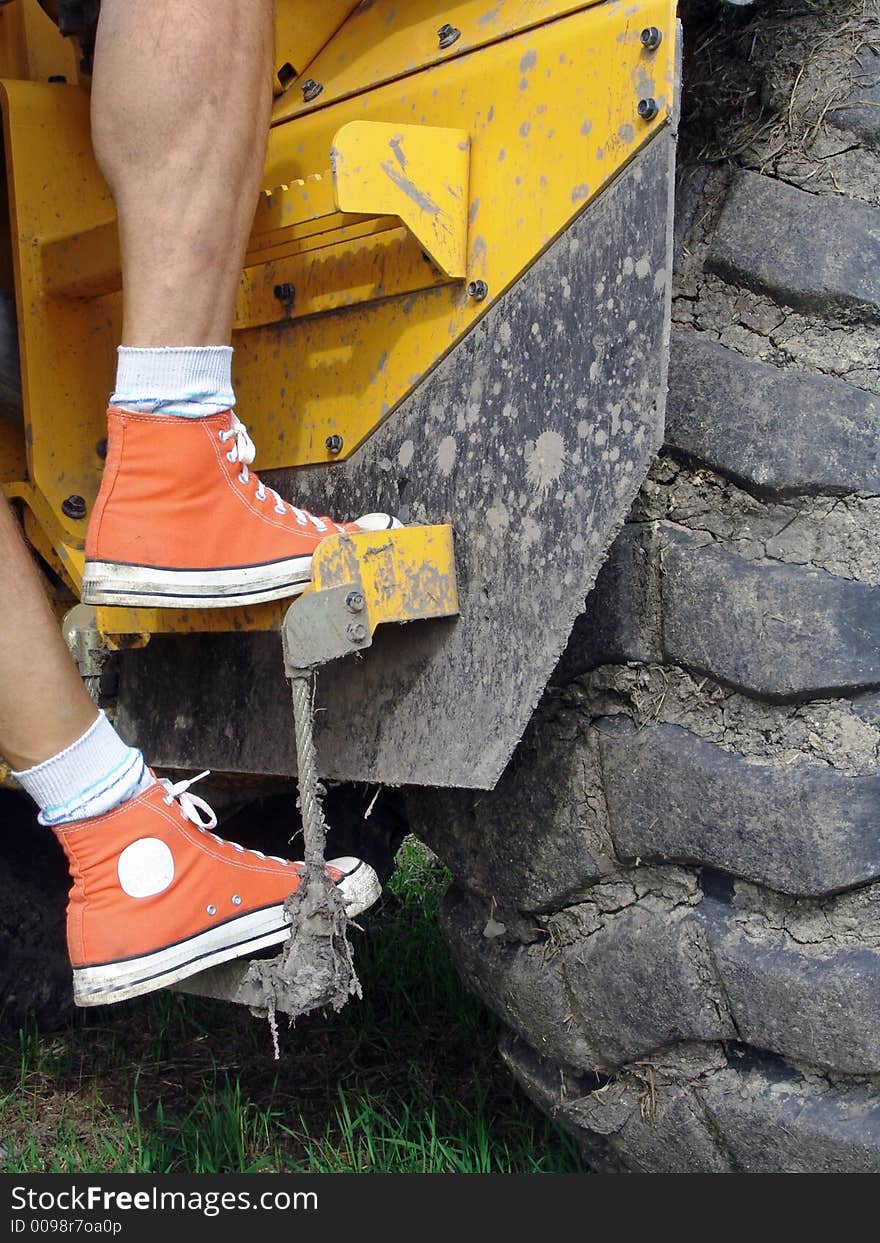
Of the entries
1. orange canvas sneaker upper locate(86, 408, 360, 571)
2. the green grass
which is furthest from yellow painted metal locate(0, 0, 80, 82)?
the green grass

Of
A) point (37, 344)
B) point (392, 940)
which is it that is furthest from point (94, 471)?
point (392, 940)

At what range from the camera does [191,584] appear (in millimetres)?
1312

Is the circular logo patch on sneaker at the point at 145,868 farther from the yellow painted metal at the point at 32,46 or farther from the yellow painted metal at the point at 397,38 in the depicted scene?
the yellow painted metal at the point at 32,46

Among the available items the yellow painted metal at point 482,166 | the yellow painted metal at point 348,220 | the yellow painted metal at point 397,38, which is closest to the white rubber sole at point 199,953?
the yellow painted metal at point 348,220

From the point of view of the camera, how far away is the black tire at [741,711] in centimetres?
126

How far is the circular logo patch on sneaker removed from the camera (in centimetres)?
137

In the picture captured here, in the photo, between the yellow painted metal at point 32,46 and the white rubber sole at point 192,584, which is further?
the yellow painted metal at point 32,46

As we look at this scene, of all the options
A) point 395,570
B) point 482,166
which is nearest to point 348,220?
point 482,166

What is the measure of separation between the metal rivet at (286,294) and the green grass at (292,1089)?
1073 mm

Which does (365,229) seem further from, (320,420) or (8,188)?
(8,188)

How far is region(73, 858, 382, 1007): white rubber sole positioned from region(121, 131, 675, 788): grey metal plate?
0.41ft

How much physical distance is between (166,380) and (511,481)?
0.34 metres

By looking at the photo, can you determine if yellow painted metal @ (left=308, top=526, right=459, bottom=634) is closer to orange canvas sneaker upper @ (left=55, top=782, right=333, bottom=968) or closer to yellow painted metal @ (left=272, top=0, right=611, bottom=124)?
orange canvas sneaker upper @ (left=55, top=782, right=333, bottom=968)

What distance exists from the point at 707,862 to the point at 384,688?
1.17 feet
